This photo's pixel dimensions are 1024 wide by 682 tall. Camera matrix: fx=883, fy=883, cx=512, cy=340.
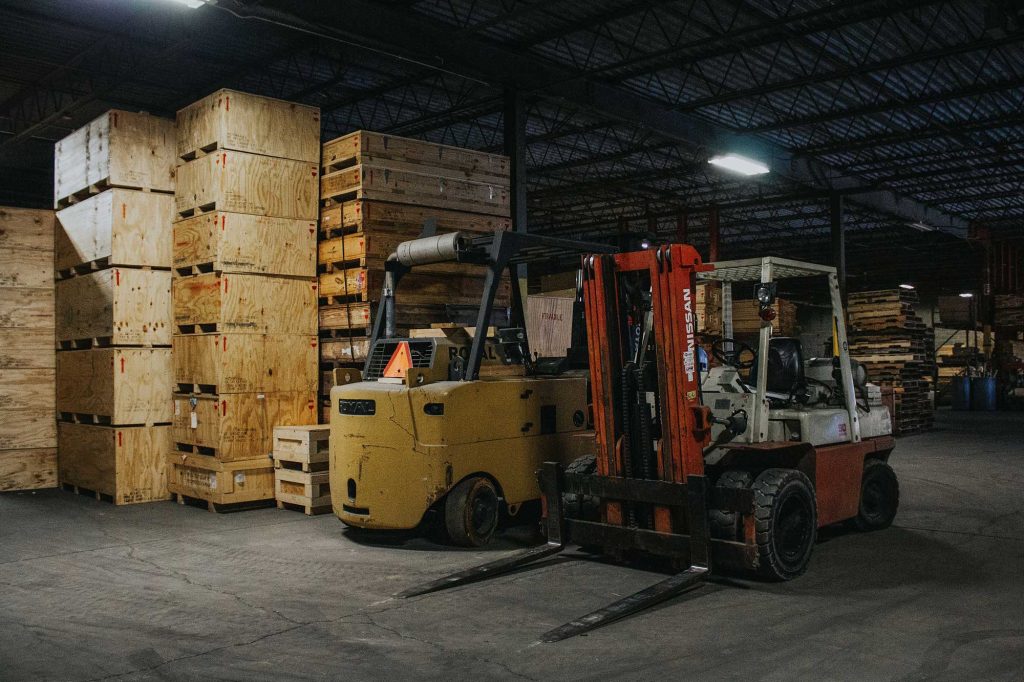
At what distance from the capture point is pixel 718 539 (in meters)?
5.52

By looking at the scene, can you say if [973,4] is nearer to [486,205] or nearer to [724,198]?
[486,205]

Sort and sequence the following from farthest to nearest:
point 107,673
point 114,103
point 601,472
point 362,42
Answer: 1. point 114,103
2. point 362,42
3. point 601,472
4. point 107,673

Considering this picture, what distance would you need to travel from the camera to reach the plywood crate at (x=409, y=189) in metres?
8.84

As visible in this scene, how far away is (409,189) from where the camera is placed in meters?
9.05

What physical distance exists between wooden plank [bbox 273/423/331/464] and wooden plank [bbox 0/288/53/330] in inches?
147

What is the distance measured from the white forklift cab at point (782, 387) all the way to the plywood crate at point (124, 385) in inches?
225

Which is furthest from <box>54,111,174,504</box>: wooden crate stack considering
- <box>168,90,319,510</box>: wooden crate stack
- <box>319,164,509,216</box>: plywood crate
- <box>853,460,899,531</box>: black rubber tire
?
<box>853,460,899,531</box>: black rubber tire

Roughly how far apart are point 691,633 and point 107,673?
2828mm

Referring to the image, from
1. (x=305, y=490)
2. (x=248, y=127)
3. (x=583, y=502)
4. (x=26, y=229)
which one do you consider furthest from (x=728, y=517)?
(x=26, y=229)

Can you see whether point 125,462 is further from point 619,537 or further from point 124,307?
A: point 619,537

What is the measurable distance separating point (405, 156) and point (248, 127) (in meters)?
1.57

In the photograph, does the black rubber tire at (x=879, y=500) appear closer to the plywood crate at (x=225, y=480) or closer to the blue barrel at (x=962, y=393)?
the plywood crate at (x=225, y=480)

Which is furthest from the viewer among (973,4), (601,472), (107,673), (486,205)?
(973,4)

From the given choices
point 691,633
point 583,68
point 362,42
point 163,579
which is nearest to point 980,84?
point 583,68
